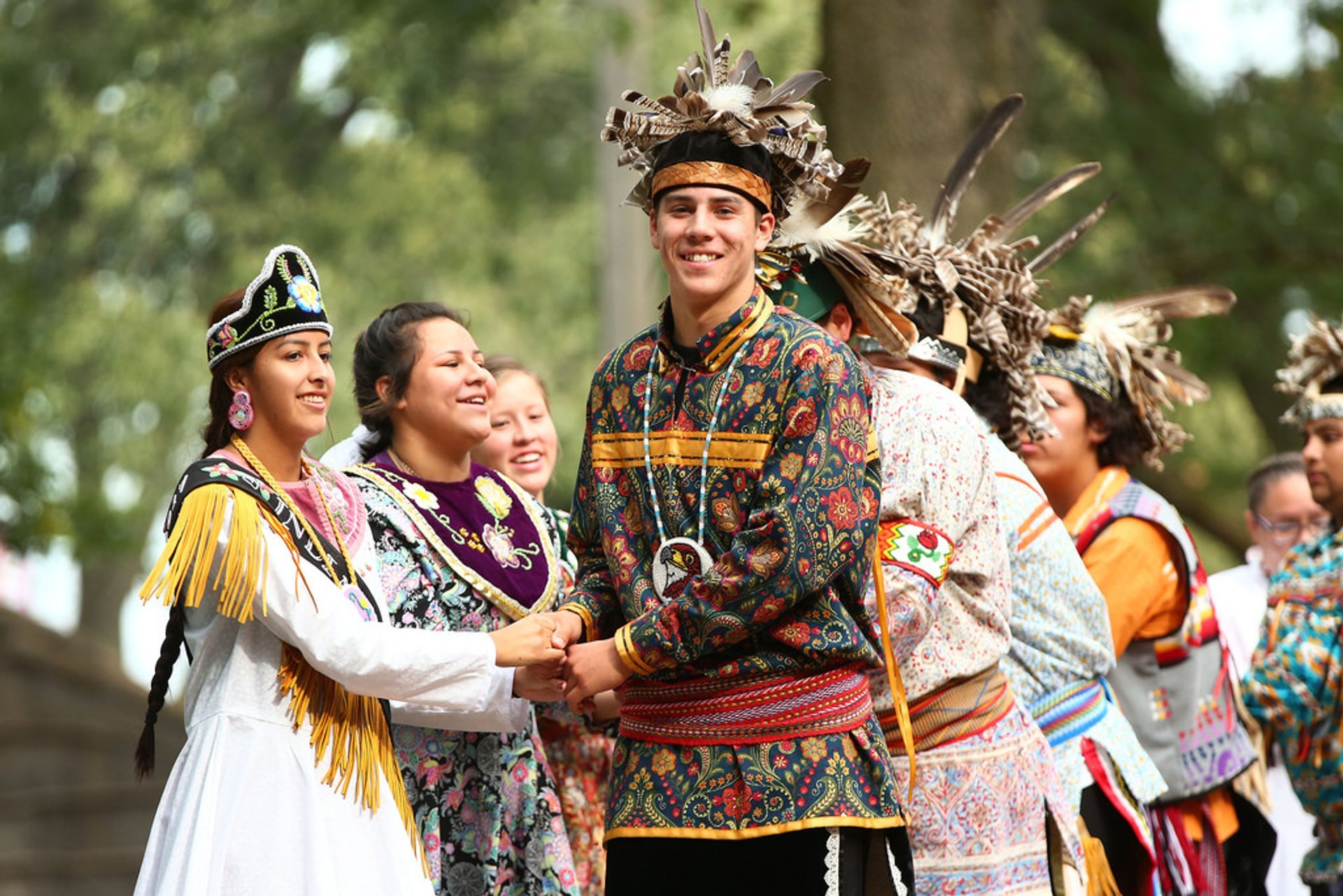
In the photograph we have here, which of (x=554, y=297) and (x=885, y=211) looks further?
(x=554, y=297)

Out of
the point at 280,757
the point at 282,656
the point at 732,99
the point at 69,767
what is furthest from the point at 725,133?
the point at 69,767

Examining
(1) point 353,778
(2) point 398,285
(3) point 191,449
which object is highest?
(2) point 398,285

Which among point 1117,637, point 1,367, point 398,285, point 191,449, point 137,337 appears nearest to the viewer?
point 191,449

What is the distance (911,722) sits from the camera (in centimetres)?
443

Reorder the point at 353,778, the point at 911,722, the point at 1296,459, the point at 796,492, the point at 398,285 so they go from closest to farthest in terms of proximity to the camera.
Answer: the point at 796,492 → the point at 353,778 → the point at 911,722 → the point at 1296,459 → the point at 398,285

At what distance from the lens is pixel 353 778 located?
3988mm

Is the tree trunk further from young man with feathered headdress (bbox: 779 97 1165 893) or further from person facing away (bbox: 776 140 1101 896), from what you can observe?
person facing away (bbox: 776 140 1101 896)

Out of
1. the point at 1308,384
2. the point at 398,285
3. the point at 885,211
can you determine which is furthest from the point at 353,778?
the point at 398,285

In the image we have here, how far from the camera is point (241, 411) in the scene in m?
4.06

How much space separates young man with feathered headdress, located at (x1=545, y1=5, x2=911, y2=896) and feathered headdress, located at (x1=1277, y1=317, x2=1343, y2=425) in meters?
3.17

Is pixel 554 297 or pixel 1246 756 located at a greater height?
pixel 554 297

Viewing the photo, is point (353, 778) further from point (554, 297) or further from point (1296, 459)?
point (554, 297)

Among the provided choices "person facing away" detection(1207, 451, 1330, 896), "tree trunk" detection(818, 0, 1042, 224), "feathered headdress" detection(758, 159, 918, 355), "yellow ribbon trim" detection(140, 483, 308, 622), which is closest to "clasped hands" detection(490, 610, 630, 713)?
"yellow ribbon trim" detection(140, 483, 308, 622)

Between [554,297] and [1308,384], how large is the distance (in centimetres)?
1169
